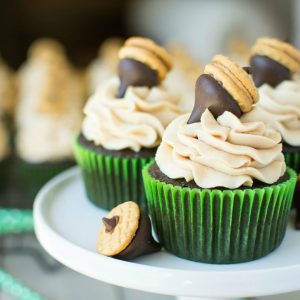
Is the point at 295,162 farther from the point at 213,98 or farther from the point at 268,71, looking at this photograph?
the point at 213,98

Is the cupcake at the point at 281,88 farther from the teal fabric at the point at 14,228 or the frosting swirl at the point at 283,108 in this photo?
the teal fabric at the point at 14,228

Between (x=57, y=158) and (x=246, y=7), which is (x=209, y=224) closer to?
(x=57, y=158)

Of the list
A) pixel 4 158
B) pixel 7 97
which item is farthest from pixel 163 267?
pixel 7 97

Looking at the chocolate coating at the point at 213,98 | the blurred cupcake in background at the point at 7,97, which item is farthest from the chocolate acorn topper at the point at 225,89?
the blurred cupcake in background at the point at 7,97

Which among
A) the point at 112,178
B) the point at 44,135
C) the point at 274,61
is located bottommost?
the point at 44,135

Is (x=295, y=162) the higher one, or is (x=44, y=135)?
(x=295, y=162)

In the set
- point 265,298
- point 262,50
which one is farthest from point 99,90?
point 265,298
